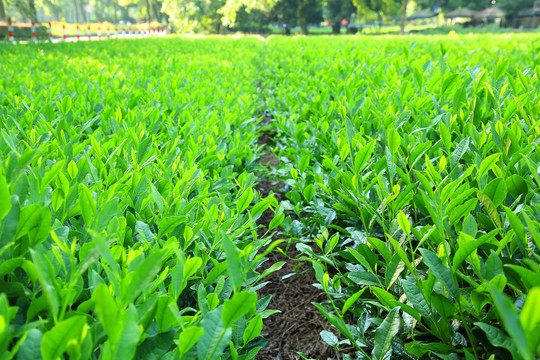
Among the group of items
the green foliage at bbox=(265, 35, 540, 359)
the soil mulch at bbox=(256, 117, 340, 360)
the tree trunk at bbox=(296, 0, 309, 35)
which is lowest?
the soil mulch at bbox=(256, 117, 340, 360)

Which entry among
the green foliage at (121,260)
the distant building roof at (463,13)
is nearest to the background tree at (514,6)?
the distant building roof at (463,13)

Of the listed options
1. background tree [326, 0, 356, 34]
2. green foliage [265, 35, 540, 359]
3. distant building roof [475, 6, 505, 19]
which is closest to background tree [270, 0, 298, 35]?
background tree [326, 0, 356, 34]

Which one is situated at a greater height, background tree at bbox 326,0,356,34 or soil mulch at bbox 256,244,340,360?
background tree at bbox 326,0,356,34

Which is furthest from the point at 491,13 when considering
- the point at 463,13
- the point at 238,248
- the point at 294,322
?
the point at 238,248

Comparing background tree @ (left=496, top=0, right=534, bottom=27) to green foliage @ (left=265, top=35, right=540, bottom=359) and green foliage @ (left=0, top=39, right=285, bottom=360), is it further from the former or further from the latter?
green foliage @ (left=0, top=39, right=285, bottom=360)

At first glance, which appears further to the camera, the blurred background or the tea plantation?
the blurred background

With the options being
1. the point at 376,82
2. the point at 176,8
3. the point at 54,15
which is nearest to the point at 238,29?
the point at 176,8

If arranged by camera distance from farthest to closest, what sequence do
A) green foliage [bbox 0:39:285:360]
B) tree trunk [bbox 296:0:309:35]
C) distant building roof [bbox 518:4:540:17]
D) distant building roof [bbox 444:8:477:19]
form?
distant building roof [bbox 444:8:477:19] → distant building roof [bbox 518:4:540:17] → tree trunk [bbox 296:0:309:35] → green foliage [bbox 0:39:285:360]

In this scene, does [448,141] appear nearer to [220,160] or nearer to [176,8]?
[220,160]

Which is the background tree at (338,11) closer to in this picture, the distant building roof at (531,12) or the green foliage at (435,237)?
the distant building roof at (531,12)

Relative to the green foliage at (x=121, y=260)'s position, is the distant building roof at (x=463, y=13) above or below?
above

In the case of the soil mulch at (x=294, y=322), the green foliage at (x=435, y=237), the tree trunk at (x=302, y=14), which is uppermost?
the tree trunk at (x=302, y=14)

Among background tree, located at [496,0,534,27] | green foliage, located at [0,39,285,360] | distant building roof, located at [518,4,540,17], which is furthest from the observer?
distant building roof, located at [518,4,540,17]

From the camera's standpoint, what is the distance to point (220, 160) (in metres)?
2.35
